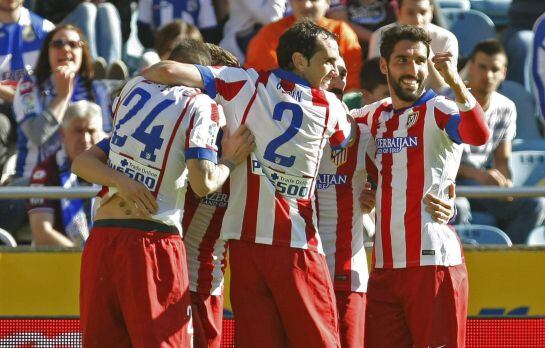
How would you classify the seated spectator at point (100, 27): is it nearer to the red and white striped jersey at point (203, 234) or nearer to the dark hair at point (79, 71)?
the dark hair at point (79, 71)

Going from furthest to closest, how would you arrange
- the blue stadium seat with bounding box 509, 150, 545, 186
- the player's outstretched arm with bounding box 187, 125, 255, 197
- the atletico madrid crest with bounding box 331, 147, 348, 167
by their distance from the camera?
1. the blue stadium seat with bounding box 509, 150, 545, 186
2. the atletico madrid crest with bounding box 331, 147, 348, 167
3. the player's outstretched arm with bounding box 187, 125, 255, 197

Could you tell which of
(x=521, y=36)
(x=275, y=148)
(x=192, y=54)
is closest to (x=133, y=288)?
(x=275, y=148)

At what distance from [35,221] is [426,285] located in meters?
2.63

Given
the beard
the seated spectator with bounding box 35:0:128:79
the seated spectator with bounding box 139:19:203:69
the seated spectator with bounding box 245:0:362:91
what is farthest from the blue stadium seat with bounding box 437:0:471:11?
the beard

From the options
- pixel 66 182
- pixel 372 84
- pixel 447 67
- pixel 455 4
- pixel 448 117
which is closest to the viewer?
pixel 447 67

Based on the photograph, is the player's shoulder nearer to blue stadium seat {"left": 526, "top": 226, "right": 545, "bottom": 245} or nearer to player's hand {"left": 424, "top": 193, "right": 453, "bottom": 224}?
player's hand {"left": 424, "top": 193, "right": 453, "bottom": 224}

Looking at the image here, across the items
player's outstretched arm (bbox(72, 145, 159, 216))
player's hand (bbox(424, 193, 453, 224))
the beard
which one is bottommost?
player's hand (bbox(424, 193, 453, 224))

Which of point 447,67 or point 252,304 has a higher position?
point 447,67

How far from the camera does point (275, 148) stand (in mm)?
5730

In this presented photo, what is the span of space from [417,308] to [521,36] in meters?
4.96

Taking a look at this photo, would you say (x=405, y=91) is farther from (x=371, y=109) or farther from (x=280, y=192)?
(x=280, y=192)

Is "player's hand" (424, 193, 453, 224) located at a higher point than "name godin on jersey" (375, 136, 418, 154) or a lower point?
lower

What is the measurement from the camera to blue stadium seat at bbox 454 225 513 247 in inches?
311

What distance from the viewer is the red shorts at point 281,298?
18.7ft
